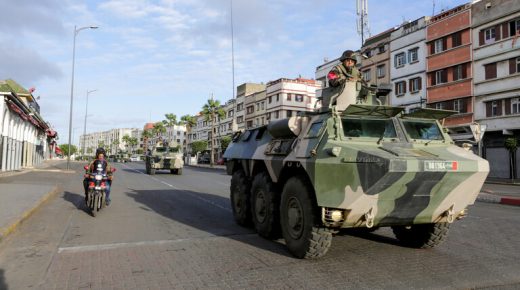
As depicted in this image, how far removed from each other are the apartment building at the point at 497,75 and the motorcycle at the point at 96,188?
2803 centimetres

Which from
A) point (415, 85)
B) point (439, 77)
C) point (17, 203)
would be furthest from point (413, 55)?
point (17, 203)

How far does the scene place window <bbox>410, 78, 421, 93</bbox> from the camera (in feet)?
124

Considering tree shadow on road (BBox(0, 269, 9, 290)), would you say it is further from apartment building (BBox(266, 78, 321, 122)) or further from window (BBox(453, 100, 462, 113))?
apartment building (BBox(266, 78, 321, 122))

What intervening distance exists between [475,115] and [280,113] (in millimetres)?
32015

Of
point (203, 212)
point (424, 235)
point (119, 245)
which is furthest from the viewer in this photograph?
point (203, 212)

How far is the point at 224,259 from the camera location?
20.8 ft

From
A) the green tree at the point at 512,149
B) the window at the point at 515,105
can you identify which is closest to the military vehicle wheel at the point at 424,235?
the green tree at the point at 512,149

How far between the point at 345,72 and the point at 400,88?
113 feet

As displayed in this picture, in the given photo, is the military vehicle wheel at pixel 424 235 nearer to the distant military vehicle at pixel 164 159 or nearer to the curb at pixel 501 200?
the curb at pixel 501 200

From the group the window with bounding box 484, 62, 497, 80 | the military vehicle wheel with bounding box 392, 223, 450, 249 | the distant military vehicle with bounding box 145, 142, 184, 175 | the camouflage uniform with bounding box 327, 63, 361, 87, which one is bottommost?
the military vehicle wheel with bounding box 392, 223, 450, 249

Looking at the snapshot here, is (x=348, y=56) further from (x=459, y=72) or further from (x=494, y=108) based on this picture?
(x=459, y=72)

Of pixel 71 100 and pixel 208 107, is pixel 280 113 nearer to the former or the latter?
pixel 208 107

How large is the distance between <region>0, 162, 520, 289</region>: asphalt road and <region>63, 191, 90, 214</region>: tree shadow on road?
2.29 m

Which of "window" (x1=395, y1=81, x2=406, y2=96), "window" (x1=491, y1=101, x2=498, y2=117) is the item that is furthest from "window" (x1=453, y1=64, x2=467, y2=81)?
"window" (x1=395, y1=81, x2=406, y2=96)
